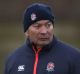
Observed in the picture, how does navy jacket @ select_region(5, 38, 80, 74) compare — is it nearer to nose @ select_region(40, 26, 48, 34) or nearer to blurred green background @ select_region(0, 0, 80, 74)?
nose @ select_region(40, 26, 48, 34)

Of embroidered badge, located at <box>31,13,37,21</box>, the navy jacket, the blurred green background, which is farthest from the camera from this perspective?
the blurred green background

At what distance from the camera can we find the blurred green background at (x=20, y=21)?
62.9ft

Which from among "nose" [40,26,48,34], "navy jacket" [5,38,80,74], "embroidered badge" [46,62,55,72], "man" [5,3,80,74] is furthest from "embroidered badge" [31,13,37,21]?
"embroidered badge" [46,62,55,72]

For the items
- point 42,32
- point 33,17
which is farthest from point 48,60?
point 33,17

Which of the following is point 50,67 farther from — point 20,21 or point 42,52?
point 20,21

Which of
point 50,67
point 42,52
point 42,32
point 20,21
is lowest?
point 20,21

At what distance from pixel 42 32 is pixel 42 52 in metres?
0.24

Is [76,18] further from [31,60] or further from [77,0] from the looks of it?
[31,60]

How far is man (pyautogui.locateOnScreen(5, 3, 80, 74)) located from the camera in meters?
7.53

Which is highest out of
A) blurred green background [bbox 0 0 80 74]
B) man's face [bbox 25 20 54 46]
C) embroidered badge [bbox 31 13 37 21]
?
embroidered badge [bbox 31 13 37 21]

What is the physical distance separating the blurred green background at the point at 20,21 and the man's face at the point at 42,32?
33.6 ft

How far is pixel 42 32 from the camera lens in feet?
24.7

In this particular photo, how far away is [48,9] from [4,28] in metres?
13.0

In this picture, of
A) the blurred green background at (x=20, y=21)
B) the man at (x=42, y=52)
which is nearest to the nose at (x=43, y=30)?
the man at (x=42, y=52)
